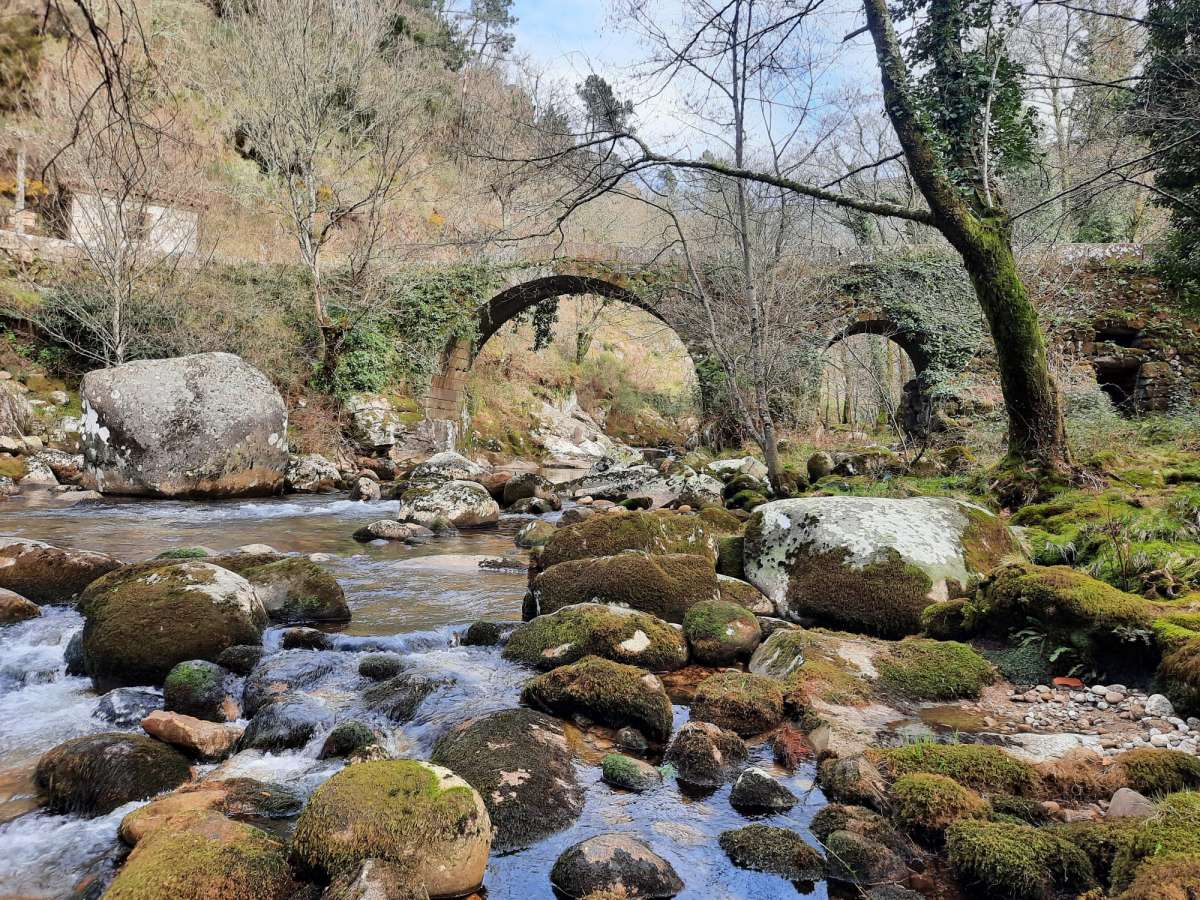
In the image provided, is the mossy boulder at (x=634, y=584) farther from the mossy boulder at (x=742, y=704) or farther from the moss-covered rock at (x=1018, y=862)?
the moss-covered rock at (x=1018, y=862)

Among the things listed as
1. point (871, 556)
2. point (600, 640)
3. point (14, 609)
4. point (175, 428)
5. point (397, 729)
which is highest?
point (175, 428)

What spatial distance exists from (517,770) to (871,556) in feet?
10.7

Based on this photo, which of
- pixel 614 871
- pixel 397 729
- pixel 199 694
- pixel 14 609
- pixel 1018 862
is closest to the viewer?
pixel 1018 862

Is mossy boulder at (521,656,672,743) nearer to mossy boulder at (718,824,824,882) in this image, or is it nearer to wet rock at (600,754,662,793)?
wet rock at (600,754,662,793)

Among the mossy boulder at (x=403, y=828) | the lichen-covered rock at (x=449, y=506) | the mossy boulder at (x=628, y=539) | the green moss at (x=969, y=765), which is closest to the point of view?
the mossy boulder at (x=403, y=828)

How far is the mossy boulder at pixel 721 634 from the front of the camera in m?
4.76

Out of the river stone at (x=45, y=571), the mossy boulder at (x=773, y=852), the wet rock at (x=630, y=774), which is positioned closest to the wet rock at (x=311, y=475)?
the river stone at (x=45, y=571)

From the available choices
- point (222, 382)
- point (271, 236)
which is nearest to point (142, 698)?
point (222, 382)

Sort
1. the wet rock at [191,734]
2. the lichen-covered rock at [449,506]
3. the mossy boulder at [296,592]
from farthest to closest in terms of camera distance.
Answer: the lichen-covered rock at [449,506] → the mossy boulder at [296,592] → the wet rock at [191,734]

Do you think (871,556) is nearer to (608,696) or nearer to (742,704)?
(742,704)

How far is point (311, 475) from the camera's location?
15.0 meters

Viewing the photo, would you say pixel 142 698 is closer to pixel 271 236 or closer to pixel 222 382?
pixel 222 382

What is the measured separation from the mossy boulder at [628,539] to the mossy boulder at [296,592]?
1948 millimetres

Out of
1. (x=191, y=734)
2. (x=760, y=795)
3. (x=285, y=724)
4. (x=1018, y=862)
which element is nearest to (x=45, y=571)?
(x=191, y=734)
